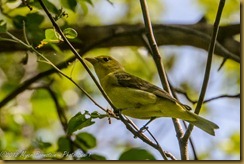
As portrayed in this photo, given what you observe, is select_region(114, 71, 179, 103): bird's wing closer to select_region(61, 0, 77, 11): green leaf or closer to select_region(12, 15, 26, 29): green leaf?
select_region(61, 0, 77, 11): green leaf

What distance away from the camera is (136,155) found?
3.69 meters

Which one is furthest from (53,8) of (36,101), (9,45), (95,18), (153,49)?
(95,18)

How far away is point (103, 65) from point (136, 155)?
1.00m

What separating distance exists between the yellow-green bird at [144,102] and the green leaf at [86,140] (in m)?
0.30

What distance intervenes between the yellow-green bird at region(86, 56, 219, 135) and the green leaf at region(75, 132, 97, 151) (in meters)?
0.30

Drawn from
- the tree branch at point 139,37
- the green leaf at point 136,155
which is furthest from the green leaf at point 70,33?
the tree branch at point 139,37

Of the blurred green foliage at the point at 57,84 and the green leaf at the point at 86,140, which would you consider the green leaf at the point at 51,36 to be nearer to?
the blurred green foliage at the point at 57,84

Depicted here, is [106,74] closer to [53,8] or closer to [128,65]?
[53,8]

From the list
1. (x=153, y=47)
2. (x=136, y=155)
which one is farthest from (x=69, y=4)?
(x=136, y=155)

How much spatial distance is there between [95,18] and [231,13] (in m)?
2.32

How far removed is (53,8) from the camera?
11.3ft

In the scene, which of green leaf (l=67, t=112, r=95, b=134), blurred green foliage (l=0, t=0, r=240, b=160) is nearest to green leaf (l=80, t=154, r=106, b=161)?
blurred green foliage (l=0, t=0, r=240, b=160)

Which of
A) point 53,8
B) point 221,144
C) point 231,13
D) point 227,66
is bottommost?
point 53,8

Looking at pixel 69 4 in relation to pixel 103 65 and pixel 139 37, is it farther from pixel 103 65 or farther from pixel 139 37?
pixel 139 37
